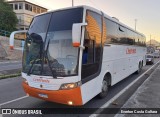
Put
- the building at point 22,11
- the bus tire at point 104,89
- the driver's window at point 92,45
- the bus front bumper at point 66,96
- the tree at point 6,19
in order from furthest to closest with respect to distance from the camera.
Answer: the building at point 22,11
the tree at point 6,19
the bus tire at point 104,89
the driver's window at point 92,45
the bus front bumper at point 66,96

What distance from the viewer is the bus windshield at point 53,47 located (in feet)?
17.9

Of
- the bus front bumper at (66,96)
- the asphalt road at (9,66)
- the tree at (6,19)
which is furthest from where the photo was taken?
the tree at (6,19)

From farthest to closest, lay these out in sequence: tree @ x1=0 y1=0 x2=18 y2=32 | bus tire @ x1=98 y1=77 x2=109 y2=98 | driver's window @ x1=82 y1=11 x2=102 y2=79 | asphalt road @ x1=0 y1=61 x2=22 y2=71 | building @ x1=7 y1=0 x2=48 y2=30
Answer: building @ x1=7 y1=0 x2=48 y2=30
tree @ x1=0 y1=0 x2=18 y2=32
asphalt road @ x1=0 y1=61 x2=22 y2=71
bus tire @ x1=98 y1=77 x2=109 y2=98
driver's window @ x1=82 y1=11 x2=102 y2=79

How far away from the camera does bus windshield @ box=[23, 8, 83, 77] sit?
5449 mm

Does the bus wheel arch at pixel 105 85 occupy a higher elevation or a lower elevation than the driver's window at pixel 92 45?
lower

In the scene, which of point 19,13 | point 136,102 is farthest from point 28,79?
point 19,13

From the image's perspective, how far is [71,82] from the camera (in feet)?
17.6

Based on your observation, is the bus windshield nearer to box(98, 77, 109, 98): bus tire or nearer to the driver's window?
the driver's window

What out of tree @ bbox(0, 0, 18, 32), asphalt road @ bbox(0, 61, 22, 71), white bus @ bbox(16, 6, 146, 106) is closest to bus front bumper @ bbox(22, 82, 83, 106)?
white bus @ bbox(16, 6, 146, 106)

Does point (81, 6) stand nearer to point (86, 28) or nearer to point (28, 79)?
point (86, 28)

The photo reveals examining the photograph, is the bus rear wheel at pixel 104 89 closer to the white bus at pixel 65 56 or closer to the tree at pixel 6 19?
the white bus at pixel 65 56

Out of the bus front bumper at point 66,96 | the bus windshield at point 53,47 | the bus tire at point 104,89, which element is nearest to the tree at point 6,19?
the bus tire at point 104,89

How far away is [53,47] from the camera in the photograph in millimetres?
5656

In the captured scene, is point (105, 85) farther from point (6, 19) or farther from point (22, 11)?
point (22, 11)
